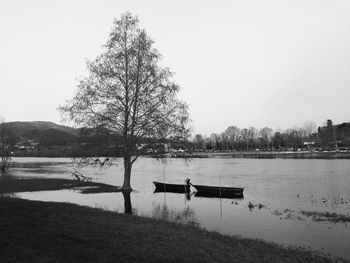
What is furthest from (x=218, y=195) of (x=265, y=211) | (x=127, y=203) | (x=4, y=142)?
(x=4, y=142)

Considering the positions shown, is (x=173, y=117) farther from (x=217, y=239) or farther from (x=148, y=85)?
(x=217, y=239)

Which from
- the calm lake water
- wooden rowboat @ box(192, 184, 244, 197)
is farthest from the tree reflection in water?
wooden rowboat @ box(192, 184, 244, 197)

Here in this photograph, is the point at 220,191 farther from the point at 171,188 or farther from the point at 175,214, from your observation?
the point at 175,214

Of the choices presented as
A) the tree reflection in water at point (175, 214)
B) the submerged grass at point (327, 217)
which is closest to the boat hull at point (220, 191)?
the tree reflection in water at point (175, 214)

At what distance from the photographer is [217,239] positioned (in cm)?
1541

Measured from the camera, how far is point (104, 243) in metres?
12.2

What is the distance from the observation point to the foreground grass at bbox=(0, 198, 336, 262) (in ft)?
35.6

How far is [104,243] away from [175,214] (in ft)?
46.6

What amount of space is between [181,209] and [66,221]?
14741 millimetres

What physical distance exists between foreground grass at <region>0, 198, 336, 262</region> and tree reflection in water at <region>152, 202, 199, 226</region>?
6.38m

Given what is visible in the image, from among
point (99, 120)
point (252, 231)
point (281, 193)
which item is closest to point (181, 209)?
point (252, 231)

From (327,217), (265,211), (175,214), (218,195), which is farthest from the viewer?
(218,195)

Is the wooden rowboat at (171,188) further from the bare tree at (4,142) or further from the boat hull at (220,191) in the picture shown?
the bare tree at (4,142)

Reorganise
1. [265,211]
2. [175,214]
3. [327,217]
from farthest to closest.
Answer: [265,211] < [175,214] < [327,217]
